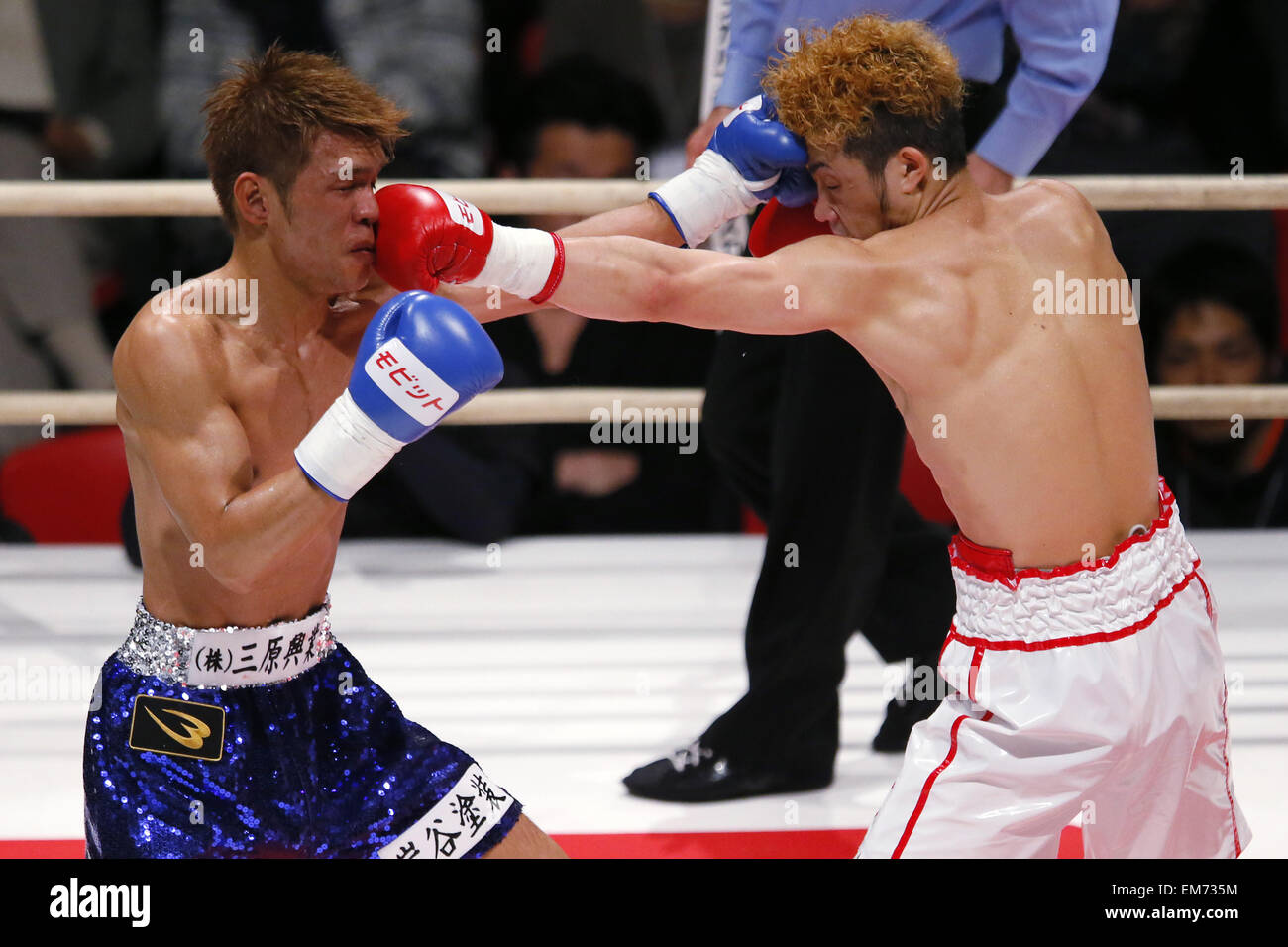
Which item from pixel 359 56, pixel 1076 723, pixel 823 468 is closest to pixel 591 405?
pixel 823 468

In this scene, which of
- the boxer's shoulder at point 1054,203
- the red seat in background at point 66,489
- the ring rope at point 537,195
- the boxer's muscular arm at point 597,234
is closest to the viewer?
the boxer's shoulder at point 1054,203

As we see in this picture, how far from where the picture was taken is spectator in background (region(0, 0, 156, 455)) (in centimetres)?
374

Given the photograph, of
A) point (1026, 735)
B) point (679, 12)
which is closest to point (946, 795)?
point (1026, 735)

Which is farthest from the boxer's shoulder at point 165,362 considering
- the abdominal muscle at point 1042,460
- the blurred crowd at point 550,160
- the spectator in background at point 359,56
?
the spectator in background at point 359,56

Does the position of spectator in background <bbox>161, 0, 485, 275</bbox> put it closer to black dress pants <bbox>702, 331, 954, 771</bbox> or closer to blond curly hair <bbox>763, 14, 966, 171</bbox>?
black dress pants <bbox>702, 331, 954, 771</bbox>

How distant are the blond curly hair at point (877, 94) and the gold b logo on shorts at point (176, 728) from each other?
93 cm

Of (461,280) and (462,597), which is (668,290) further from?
(462,597)

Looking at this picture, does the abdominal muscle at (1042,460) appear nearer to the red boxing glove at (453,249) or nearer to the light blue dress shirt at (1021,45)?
the red boxing glove at (453,249)

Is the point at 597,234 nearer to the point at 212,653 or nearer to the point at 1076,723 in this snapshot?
the point at 212,653

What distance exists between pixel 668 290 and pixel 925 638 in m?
0.94

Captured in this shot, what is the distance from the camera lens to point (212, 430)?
151cm

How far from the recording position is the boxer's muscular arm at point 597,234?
5.97ft

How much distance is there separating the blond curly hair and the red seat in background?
2.36 metres
